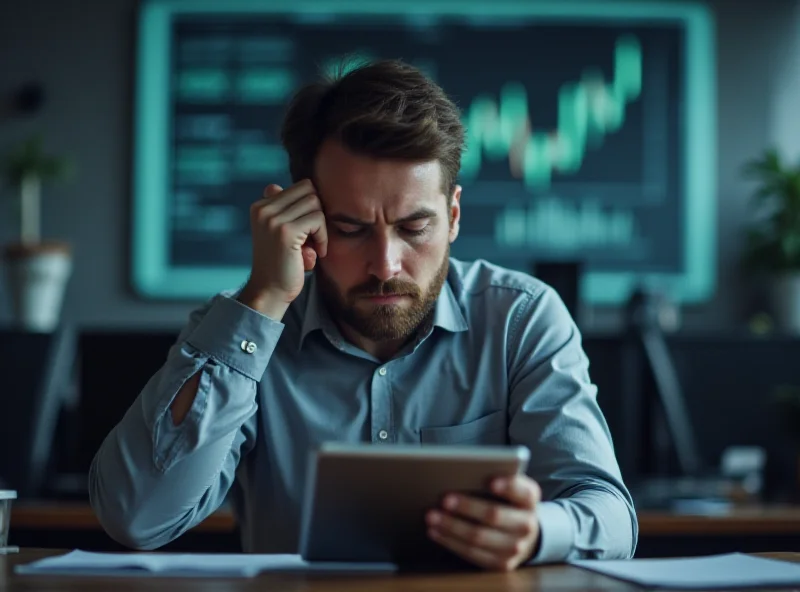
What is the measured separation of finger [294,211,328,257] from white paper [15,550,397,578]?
503 millimetres

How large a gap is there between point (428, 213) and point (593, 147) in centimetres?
291

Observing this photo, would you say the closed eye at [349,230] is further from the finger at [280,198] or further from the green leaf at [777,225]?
the green leaf at [777,225]

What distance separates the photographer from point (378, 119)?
1.51m

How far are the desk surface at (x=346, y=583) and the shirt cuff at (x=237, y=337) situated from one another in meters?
0.38

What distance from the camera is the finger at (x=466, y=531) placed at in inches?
Answer: 42.4

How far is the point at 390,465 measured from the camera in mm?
985

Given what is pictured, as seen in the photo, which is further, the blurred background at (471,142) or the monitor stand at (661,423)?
the blurred background at (471,142)

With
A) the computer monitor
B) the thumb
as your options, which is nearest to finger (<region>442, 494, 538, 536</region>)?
the thumb

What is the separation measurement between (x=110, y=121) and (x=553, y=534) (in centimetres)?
357

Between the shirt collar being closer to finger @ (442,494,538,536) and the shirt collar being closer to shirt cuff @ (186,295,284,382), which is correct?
shirt cuff @ (186,295,284,382)

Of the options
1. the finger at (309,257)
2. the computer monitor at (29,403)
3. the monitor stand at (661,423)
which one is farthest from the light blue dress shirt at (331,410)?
the monitor stand at (661,423)

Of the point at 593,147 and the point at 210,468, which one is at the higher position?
the point at 593,147

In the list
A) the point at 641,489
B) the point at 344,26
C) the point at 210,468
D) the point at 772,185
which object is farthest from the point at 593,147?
the point at 210,468

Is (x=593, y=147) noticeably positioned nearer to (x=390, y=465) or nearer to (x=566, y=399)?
(x=566, y=399)
